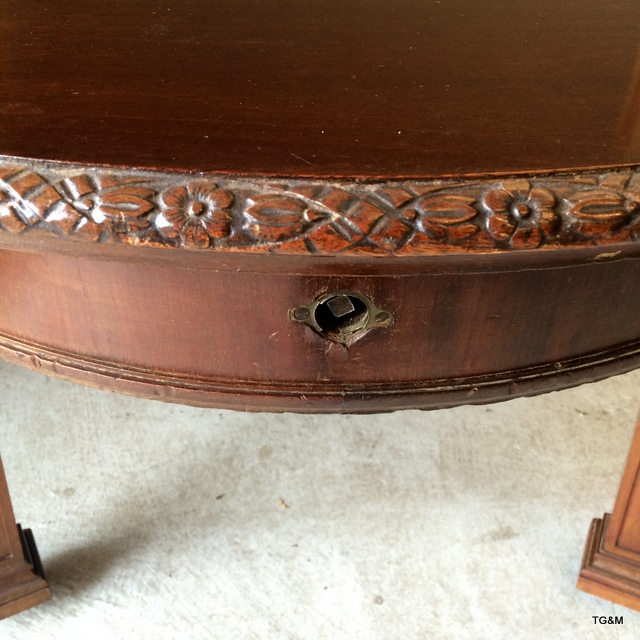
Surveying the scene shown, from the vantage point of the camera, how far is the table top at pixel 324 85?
436 mm

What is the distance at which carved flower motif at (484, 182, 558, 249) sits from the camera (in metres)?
0.41

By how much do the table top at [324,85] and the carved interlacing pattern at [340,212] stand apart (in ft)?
0.04

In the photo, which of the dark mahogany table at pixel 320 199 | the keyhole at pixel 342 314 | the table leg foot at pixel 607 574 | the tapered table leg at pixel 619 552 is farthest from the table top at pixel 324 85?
the table leg foot at pixel 607 574

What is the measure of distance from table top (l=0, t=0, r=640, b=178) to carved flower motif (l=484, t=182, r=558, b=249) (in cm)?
2

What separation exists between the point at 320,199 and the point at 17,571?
0.68m

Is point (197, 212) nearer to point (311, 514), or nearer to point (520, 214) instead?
point (520, 214)

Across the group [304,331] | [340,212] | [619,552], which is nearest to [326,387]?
[304,331]

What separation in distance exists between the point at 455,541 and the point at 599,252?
66cm

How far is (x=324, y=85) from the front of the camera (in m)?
0.52

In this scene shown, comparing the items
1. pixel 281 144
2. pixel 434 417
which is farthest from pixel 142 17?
pixel 434 417

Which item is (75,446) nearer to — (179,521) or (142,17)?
(179,521)

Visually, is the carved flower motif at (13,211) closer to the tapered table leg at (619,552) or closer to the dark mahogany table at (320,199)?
the dark mahogany table at (320,199)

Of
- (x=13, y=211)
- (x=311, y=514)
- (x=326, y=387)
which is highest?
(x=13, y=211)

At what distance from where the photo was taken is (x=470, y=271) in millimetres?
447
